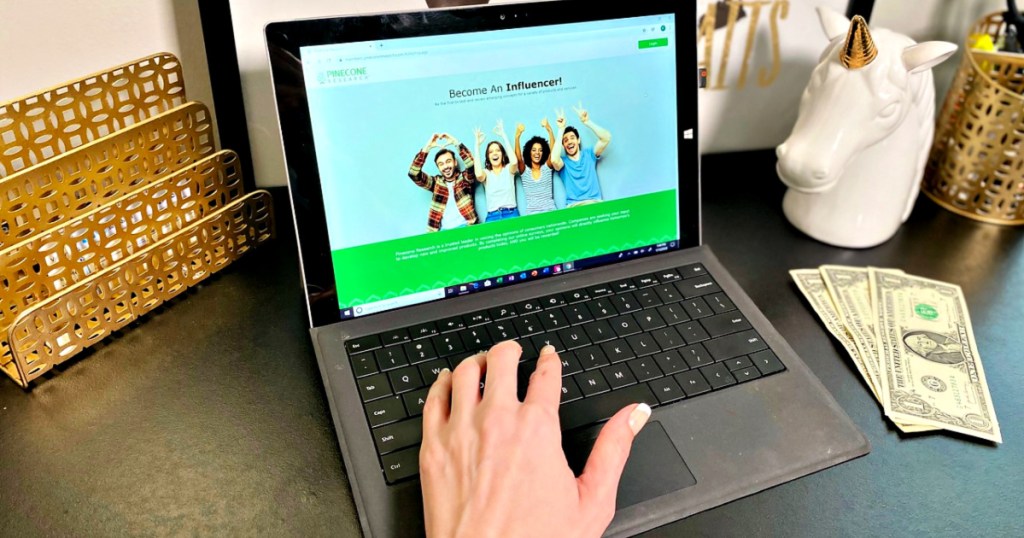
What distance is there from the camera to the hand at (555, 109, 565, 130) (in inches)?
29.9

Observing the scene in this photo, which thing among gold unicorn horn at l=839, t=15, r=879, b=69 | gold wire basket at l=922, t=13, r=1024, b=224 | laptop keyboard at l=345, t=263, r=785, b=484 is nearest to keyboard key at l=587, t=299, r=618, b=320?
laptop keyboard at l=345, t=263, r=785, b=484

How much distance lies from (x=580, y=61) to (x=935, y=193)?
0.59m

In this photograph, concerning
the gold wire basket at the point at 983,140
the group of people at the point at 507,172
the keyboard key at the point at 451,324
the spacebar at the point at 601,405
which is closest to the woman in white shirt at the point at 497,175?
the group of people at the point at 507,172

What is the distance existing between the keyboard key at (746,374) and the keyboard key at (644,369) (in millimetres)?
73

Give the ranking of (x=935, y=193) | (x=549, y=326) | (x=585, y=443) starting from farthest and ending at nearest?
(x=935, y=193) < (x=549, y=326) < (x=585, y=443)

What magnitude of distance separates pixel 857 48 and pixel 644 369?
1.32 feet

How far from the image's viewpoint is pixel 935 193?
3.39 feet

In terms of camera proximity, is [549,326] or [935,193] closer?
[549,326]

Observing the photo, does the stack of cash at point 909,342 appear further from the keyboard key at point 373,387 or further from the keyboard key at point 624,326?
the keyboard key at point 373,387

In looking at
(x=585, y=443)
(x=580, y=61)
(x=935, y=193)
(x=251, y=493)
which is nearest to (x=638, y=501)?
(x=585, y=443)

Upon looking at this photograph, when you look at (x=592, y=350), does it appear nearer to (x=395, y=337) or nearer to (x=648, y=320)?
(x=648, y=320)

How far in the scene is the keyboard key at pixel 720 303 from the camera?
2.52 feet

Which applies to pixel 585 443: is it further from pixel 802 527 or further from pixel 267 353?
pixel 267 353

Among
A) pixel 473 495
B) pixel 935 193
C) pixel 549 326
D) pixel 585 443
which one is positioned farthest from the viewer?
pixel 935 193
